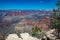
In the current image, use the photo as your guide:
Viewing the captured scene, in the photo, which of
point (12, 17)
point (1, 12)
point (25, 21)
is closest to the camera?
point (1, 12)

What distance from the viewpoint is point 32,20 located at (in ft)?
44.8

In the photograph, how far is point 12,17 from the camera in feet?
49.9

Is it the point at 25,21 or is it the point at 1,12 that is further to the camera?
the point at 25,21

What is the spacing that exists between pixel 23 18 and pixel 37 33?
5123 mm

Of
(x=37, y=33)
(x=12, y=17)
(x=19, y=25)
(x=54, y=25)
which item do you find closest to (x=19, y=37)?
(x=37, y=33)

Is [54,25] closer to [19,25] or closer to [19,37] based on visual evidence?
[19,37]

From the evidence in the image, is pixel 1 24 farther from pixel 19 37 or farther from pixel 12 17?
pixel 19 37

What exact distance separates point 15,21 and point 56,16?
5.41 meters

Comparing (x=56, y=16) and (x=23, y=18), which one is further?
(x=23, y=18)

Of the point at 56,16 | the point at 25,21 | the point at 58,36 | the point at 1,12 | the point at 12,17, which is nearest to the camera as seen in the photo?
the point at 58,36

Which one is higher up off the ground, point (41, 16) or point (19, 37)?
point (41, 16)

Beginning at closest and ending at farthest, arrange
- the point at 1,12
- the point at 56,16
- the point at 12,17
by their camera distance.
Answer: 1. the point at 56,16
2. the point at 1,12
3. the point at 12,17

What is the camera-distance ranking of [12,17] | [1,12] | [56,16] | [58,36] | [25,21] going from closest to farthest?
[58,36] < [56,16] < [1,12] < [25,21] < [12,17]


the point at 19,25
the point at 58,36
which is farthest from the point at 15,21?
the point at 58,36
